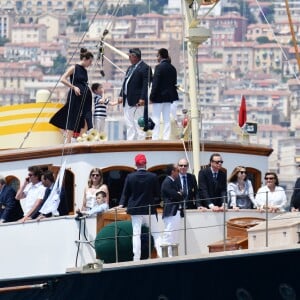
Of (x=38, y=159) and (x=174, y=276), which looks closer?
(x=174, y=276)

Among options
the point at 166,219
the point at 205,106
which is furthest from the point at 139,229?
the point at 205,106

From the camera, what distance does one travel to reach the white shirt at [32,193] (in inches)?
953

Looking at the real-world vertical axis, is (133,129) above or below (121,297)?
above

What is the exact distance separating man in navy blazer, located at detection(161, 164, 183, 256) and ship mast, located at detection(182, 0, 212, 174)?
113 centimetres

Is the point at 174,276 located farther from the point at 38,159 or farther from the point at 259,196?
the point at 38,159

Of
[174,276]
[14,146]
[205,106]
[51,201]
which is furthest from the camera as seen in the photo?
[205,106]

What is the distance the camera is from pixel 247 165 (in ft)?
82.6

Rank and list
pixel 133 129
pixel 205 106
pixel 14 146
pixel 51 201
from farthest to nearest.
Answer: pixel 205 106, pixel 14 146, pixel 133 129, pixel 51 201

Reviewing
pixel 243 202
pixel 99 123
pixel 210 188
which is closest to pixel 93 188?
pixel 210 188

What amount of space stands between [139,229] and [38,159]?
260 centimetres

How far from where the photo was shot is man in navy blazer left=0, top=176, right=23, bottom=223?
80.7 feet

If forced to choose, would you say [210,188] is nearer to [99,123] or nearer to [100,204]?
[100,204]

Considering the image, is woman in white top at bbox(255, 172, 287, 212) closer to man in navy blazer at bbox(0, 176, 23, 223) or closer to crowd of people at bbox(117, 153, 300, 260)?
crowd of people at bbox(117, 153, 300, 260)

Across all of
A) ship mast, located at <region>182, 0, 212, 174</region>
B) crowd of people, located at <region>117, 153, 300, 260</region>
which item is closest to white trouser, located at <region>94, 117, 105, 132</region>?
ship mast, located at <region>182, 0, 212, 174</region>
